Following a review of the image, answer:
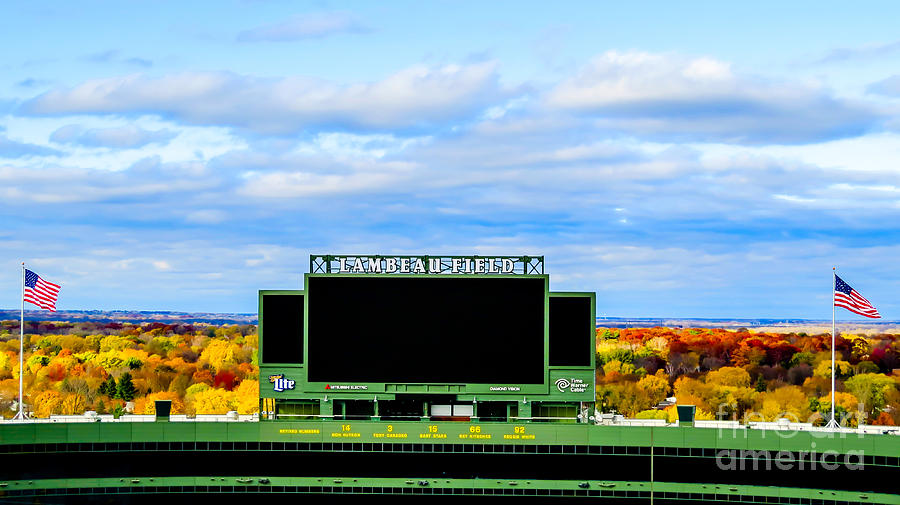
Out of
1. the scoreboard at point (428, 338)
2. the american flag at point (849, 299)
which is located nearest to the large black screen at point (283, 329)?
the scoreboard at point (428, 338)

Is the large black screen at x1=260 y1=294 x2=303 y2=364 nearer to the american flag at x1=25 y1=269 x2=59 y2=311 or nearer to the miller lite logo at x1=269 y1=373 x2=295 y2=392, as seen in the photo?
the miller lite logo at x1=269 y1=373 x2=295 y2=392

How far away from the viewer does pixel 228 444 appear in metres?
96.9

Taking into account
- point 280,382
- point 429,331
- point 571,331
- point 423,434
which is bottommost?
point 423,434

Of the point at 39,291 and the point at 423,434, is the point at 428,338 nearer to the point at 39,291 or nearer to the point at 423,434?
the point at 423,434

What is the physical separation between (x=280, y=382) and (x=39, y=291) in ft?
78.6

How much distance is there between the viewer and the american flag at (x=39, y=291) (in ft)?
322

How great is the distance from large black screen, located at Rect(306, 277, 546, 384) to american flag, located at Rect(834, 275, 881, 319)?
25.6 metres

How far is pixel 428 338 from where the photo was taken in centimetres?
9519

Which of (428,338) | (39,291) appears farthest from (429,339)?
(39,291)

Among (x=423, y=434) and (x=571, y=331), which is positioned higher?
(x=571, y=331)

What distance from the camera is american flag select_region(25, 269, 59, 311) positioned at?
9800cm

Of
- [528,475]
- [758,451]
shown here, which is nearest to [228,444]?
[528,475]

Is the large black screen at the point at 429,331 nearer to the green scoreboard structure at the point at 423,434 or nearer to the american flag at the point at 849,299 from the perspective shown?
the green scoreboard structure at the point at 423,434

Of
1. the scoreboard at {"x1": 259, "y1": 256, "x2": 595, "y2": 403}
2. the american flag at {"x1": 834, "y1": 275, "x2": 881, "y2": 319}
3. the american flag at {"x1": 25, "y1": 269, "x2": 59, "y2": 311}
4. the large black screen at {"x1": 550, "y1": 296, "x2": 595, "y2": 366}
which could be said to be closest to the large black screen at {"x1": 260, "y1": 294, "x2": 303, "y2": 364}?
the scoreboard at {"x1": 259, "y1": 256, "x2": 595, "y2": 403}
